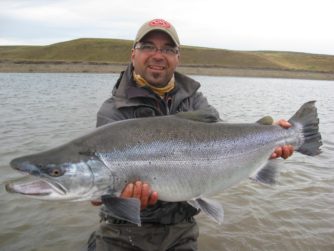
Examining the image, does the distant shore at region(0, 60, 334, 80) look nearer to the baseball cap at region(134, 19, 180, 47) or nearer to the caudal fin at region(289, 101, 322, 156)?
the baseball cap at region(134, 19, 180, 47)

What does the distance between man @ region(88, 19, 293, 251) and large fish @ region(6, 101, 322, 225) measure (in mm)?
407

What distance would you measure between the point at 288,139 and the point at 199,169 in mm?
1221

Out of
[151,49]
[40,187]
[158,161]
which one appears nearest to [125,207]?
[158,161]

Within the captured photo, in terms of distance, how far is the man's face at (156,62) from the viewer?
4309 mm

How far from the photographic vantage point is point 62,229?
5945 millimetres

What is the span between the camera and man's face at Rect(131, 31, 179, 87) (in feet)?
14.1

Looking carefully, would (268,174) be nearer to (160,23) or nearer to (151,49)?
(151,49)

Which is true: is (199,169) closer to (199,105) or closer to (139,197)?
(139,197)

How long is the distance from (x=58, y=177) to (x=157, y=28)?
2024 millimetres

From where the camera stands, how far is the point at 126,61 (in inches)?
3425

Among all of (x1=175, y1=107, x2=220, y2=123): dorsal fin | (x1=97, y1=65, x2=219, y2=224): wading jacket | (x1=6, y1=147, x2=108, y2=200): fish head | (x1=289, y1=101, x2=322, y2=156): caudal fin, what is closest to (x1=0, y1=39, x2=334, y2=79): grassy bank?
(x1=97, y1=65, x2=219, y2=224): wading jacket

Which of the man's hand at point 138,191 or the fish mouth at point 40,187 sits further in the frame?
the man's hand at point 138,191

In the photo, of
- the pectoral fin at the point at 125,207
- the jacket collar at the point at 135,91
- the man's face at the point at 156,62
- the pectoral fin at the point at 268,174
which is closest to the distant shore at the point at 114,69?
the jacket collar at the point at 135,91

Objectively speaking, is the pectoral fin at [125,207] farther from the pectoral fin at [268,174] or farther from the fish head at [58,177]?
the pectoral fin at [268,174]
